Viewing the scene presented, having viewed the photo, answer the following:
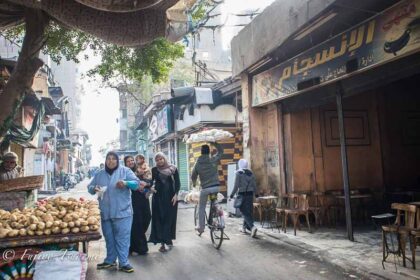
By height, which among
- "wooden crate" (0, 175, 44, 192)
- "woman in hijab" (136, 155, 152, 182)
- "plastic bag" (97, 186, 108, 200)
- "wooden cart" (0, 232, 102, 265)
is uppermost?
"woman in hijab" (136, 155, 152, 182)

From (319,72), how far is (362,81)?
3.26ft

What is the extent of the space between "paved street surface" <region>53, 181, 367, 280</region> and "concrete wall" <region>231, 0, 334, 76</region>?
4563mm

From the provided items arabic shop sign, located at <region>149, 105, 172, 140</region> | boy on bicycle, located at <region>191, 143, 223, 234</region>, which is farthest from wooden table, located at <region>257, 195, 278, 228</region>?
arabic shop sign, located at <region>149, 105, 172, 140</region>

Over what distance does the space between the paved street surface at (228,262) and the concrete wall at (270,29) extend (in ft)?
15.0

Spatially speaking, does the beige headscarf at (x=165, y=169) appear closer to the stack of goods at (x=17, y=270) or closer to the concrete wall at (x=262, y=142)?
the stack of goods at (x=17, y=270)

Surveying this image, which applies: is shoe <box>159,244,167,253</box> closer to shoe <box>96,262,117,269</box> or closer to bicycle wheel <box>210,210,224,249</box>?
bicycle wheel <box>210,210,224,249</box>

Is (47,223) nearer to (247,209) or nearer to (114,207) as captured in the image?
(114,207)

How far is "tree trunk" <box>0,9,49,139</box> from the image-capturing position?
19.2 ft

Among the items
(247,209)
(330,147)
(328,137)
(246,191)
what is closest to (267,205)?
(247,209)

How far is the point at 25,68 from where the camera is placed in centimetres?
599

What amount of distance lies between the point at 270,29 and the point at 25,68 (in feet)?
18.4

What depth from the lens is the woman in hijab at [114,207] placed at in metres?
5.85

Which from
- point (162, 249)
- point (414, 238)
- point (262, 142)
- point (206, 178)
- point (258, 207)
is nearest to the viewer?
point (414, 238)

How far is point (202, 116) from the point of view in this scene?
16.2 metres
